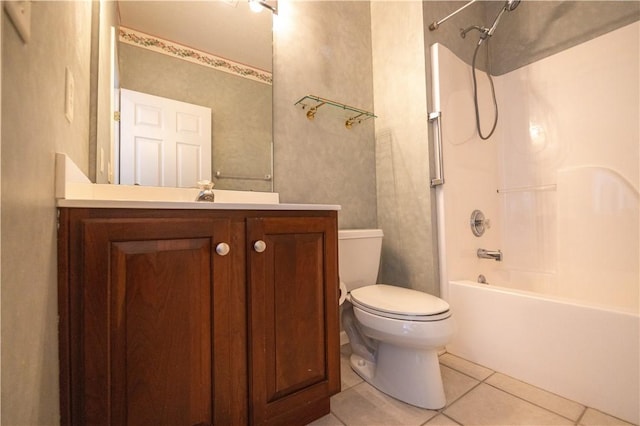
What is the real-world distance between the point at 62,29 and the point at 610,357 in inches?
77.9

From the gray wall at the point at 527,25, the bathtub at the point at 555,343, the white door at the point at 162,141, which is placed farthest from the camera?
the gray wall at the point at 527,25

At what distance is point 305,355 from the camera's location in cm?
92

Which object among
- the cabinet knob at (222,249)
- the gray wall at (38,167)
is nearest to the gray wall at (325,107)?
the gray wall at (38,167)

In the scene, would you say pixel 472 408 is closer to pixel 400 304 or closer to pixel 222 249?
pixel 400 304

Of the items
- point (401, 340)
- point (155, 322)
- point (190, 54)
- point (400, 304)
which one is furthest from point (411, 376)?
point (190, 54)

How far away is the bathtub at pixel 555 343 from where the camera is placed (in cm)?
101

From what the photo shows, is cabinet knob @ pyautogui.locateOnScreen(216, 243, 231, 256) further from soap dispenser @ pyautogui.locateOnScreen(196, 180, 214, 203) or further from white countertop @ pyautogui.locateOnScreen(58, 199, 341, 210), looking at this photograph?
soap dispenser @ pyautogui.locateOnScreen(196, 180, 214, 203)

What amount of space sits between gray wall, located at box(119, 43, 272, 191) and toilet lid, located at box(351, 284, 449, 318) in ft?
2.43

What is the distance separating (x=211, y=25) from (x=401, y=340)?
1706mm

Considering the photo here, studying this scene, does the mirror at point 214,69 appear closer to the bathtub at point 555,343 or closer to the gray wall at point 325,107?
Answer: the gray wall at point 325,107

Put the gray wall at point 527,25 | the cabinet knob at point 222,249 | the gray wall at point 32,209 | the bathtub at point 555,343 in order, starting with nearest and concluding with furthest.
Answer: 1. the gray wall at point 32,209
2. the cabinet knob at point 222,249
3. the bathtub at point 555,343
4. the gray wall at point 527,25

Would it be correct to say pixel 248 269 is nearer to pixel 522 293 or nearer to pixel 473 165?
pixel 522 293

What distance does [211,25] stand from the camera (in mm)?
1364

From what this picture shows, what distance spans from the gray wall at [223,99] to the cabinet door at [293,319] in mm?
596
